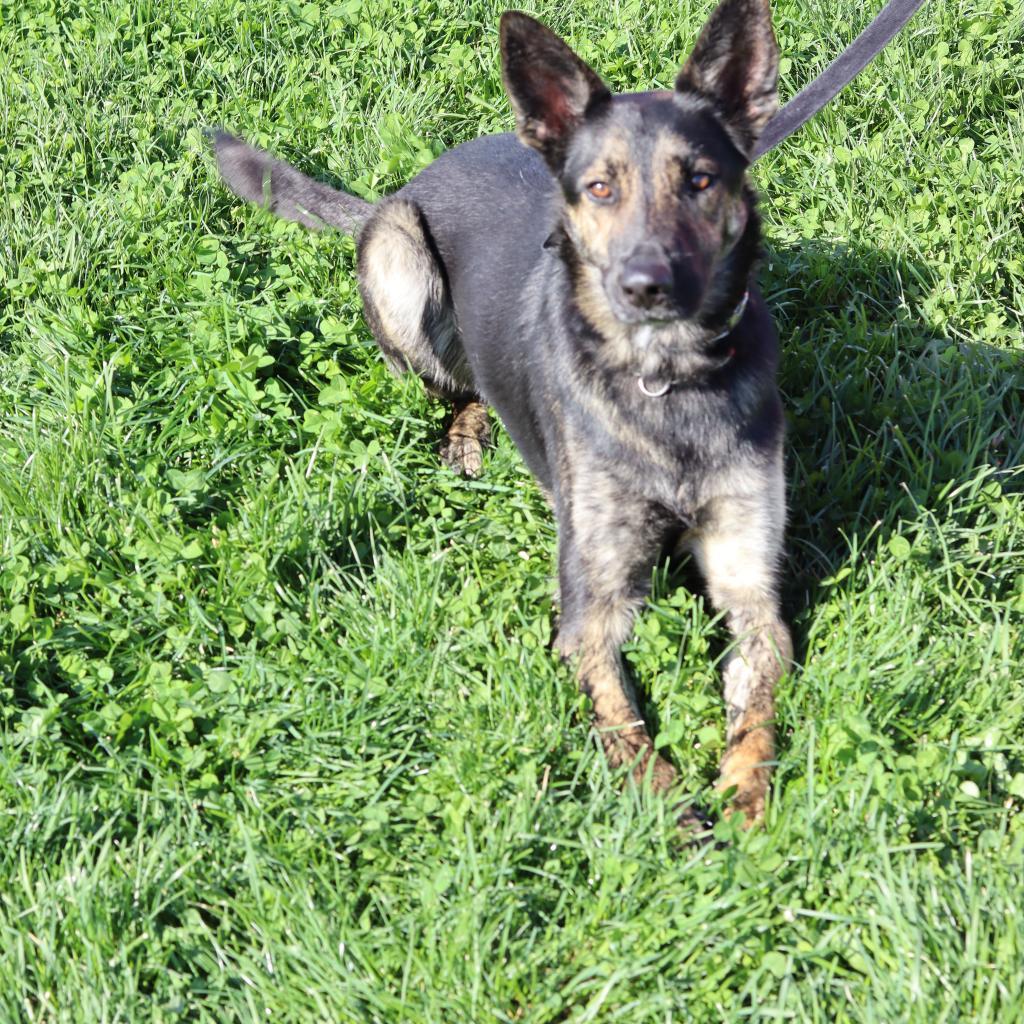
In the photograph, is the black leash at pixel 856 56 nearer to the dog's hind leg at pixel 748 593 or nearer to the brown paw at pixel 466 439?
the dog's hind leg at pixel 748 593

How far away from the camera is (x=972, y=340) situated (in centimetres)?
475

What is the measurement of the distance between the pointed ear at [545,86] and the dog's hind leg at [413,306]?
3.90 ft

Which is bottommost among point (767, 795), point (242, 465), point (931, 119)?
point (767, 795)

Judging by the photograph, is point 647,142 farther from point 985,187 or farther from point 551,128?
point 985,187

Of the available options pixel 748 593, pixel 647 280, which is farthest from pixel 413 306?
pixel 748 593

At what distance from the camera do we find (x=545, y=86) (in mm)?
3617

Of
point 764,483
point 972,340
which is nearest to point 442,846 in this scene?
point 764,483

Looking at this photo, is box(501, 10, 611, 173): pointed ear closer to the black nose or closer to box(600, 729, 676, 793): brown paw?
the black nose

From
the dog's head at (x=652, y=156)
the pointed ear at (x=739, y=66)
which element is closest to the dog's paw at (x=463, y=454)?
the dog's head at (x=652, y=156)

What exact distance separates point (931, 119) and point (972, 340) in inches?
48.3

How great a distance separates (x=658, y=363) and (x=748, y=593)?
28.1 inches

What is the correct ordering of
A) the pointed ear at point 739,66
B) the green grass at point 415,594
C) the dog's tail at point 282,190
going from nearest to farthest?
the green grass at point 415,594 < the pointed ear at point 739,66 < the dog's tail at point 282,190

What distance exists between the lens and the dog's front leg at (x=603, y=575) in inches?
141

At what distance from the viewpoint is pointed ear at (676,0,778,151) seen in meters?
3.47
